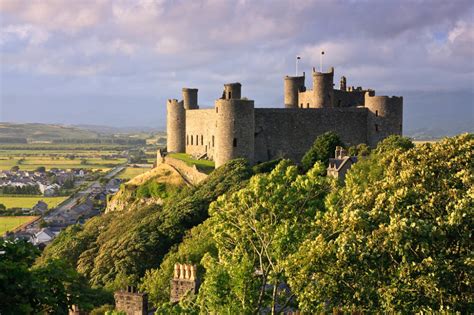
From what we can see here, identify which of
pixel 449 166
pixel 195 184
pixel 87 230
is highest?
pixel 449 166

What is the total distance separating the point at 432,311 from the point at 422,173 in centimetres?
454

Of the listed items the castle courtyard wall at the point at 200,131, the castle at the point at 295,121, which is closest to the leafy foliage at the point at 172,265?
the castle at the point at 295,121

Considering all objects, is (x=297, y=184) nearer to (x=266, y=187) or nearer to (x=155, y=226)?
(x=266, y=187)

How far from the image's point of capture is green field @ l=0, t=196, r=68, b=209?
95762 mm

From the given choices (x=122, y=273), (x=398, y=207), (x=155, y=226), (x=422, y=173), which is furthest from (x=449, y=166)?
(x=155, y=226)

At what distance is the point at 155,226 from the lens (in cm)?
4056

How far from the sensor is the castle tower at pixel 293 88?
54.0 m

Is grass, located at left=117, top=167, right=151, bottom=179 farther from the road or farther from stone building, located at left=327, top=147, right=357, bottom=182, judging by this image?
stone building, located at left=327, top=147, right=357, bottom=182

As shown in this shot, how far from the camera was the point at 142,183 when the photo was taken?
5462 centimetres

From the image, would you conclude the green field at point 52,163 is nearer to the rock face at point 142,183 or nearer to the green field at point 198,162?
the rock face at point 142,183

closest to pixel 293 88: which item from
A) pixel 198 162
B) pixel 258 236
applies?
pixel 198 162

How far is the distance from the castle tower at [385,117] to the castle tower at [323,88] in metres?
3.15

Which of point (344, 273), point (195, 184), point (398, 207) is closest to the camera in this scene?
point (344, 273)

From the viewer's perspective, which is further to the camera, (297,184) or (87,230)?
(87,230)
